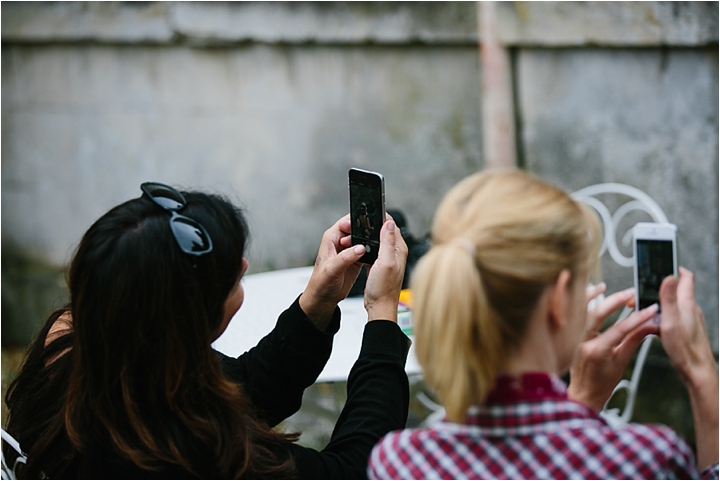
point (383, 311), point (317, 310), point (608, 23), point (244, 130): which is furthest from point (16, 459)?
point (608, 23)

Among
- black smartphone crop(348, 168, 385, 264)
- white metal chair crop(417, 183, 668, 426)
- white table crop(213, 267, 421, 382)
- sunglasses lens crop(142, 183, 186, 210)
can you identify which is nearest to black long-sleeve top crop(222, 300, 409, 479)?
black smartphone crop(348, 168, 385, 264)

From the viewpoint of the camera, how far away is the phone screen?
1.49m

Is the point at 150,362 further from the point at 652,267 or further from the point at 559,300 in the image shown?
the point at 652,267

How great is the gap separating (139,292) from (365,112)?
2.71m

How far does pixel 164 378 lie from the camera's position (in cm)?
115

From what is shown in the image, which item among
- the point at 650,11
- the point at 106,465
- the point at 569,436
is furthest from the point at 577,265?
the point at 650,11

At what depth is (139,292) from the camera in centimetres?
112

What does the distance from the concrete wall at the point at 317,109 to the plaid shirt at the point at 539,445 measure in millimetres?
2586

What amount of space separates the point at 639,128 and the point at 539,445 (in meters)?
2.71

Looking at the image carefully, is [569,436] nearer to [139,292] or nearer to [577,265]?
[577,265]

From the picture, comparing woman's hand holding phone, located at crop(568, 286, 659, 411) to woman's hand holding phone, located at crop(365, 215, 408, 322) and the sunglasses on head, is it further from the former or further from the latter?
the sunglasses on head

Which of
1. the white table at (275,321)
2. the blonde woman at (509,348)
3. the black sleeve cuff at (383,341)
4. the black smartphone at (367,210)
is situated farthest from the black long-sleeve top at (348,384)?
the white table at (275,321)

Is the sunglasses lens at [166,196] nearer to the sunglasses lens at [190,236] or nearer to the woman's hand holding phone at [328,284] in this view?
the sunglasses lens at [190,236]

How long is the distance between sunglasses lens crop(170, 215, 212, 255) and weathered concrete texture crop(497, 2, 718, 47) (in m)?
2.57
